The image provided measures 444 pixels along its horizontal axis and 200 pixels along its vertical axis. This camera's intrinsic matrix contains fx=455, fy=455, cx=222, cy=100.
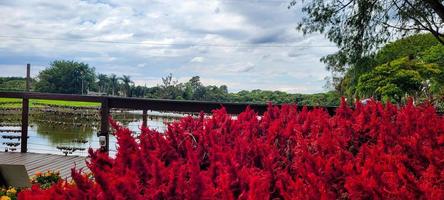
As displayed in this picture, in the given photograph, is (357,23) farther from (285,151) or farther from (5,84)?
(5,84)

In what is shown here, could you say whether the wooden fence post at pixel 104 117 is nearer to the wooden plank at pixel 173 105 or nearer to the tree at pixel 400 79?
the wooden plank at pixel 173 105

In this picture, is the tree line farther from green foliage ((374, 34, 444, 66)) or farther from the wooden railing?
the wooden railing

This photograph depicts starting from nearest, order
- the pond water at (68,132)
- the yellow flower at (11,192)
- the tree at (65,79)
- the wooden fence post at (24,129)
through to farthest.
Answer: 1. the yellow flower at (11,192)
2. the pond water at (68,132)
3. the wooden fence post at (24,129)
4. the tree at (65,79)

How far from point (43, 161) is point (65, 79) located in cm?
7819

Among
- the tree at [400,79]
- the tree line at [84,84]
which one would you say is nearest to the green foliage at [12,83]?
the tree line at [84,84]

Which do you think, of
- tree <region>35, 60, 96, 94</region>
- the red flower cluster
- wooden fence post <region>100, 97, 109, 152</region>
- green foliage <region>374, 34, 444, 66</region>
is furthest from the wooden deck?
tree <region>35, 60, 96, 94</region>

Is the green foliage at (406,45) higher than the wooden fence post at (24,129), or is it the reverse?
the green foliage at (406,45)

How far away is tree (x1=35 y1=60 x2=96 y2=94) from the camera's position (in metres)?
80.2

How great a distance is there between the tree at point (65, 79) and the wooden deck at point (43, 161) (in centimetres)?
7314

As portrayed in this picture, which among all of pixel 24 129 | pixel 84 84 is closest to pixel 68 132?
pixel 24 129

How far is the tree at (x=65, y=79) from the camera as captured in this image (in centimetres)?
8019

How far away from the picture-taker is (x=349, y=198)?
3.73 feet

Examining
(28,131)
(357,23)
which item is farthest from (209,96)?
(28,131)

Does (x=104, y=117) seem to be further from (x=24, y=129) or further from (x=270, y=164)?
(x=270, y=164)
